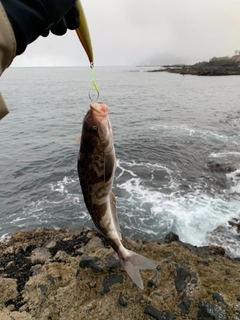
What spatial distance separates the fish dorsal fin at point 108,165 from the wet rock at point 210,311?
3326 mm

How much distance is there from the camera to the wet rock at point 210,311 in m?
4.51

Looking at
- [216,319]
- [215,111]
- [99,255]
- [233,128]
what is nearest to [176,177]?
[99,255]

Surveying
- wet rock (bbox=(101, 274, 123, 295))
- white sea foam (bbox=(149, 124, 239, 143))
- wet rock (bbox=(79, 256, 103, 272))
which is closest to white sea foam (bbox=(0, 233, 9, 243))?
wet rock (bbox=(79, 256, 103, 272))

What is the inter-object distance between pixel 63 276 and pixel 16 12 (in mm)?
5314

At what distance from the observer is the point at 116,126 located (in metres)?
27.4

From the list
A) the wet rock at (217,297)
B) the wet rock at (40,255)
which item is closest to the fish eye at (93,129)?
the wet rock at (217,297)

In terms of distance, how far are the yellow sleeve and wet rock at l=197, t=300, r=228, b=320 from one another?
4.69m

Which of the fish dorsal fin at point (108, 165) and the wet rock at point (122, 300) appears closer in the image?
the fish dorsal fin at point (108, 165)

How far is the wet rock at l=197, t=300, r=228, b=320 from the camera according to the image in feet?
14.8

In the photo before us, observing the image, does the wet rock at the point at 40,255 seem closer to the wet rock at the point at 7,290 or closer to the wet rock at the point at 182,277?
the wet rock at the point at 7,290

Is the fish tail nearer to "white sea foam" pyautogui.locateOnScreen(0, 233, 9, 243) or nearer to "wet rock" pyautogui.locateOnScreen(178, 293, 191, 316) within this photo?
"wet rock" pyautogui.locateOnScreen(178, 293, 191, 316)

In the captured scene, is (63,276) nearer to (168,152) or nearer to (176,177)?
(176,177)

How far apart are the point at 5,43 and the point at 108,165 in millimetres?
1598

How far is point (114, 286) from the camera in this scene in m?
5.29
